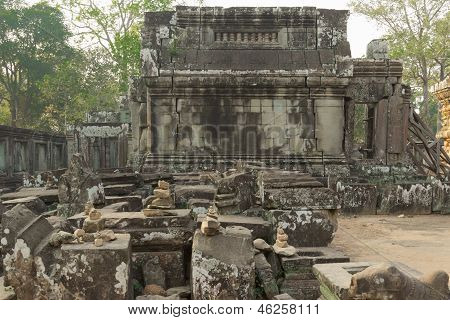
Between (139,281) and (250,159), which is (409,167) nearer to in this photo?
(250,159)

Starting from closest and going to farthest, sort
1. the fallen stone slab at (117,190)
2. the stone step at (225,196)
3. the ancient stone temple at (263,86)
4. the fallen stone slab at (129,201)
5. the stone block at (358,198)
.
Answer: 1. the stone step at (225,196)
2. the fallen stone slab at (129,201)
3. the fallen stone slab at (117,190)
4. the stone block at (358,198)
5. the ancient stone temple at (263,86)

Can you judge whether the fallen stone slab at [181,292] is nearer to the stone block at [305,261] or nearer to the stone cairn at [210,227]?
the stone cairn at [210,227]

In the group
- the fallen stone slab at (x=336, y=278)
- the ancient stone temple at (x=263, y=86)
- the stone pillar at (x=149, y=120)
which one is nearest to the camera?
the fallen stone slab at (x=336, y=278)

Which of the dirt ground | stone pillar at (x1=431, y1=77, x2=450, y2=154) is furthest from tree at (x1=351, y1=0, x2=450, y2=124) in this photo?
the dirt ground

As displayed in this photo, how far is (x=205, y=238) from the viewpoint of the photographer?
3496 millimetres

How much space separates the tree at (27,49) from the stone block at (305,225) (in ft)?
87.9

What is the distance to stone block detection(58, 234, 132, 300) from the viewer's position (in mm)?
3117

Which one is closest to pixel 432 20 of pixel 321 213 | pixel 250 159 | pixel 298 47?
pixel 298 47

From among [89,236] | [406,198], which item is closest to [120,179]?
[89,236]

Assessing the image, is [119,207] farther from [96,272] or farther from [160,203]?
[96,272]

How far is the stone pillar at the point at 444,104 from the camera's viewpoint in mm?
15031

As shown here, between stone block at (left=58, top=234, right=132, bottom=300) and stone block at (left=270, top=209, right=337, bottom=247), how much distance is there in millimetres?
2082

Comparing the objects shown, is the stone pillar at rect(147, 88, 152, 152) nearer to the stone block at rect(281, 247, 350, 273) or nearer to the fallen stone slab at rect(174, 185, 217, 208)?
the fallen stone slab at rect(174, 185, 217, 208)

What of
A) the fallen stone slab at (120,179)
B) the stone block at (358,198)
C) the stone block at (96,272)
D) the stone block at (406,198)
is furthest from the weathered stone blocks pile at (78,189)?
the stone block at (406,198)
